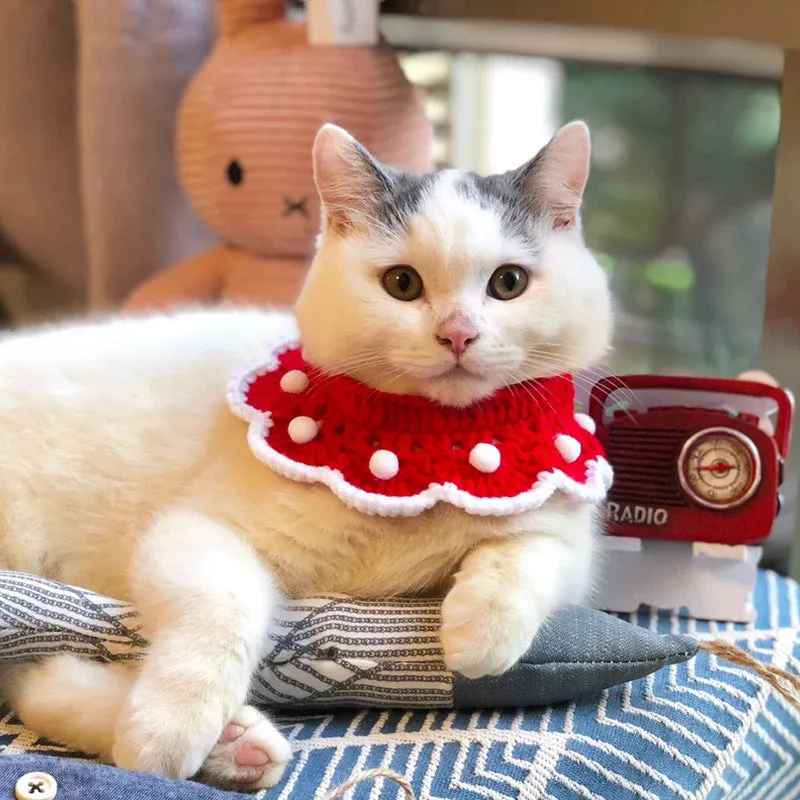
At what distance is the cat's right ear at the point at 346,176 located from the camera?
88 cm

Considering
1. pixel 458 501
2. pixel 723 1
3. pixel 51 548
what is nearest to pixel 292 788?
pixel 458 501

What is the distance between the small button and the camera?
69cm

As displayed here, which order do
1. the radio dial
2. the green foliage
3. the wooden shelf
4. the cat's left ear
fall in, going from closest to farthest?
the cat's left ear
the radio dial
the wooden shelf
the green foliage

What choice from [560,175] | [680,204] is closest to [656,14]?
[680,204]

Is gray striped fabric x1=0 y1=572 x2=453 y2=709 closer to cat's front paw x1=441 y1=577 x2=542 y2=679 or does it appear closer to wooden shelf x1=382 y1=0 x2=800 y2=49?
cat's front paw x1=441 y1=577 x2=542 y2=679

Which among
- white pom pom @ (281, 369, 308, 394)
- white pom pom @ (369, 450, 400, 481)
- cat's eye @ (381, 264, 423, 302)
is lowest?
white pom pom @ (369, 450, 400, 481)

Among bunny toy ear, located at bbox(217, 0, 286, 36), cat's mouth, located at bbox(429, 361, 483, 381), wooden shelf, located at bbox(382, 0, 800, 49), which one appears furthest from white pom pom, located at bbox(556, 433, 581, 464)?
bunny toy ear, located at bbox(217, 0, 286, 36)

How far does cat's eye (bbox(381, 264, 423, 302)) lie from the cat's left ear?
151mm

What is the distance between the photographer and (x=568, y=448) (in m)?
0.89

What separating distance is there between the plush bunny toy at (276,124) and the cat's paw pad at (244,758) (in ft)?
2.85

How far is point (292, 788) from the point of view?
0.78m

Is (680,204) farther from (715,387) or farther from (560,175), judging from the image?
(560,175)

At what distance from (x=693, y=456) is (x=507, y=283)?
40 cm

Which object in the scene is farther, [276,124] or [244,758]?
[276,124]
